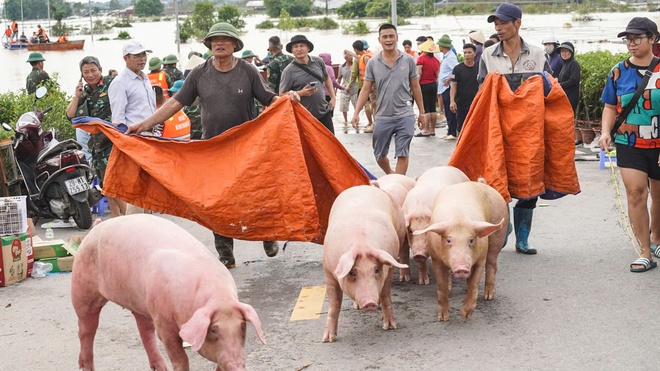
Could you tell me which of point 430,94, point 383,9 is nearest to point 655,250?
point 430,94

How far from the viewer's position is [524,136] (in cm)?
822

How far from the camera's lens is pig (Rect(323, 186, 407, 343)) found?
244 inches

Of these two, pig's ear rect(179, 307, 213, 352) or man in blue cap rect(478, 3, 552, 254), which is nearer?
pig's ear rect(179, 307, 213, 352)

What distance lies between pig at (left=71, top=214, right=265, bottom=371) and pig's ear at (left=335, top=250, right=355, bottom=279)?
3.37 ft

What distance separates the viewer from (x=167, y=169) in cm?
800

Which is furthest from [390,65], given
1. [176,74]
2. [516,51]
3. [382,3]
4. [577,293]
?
[382,3]

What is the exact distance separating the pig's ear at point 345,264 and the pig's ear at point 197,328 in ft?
4.90

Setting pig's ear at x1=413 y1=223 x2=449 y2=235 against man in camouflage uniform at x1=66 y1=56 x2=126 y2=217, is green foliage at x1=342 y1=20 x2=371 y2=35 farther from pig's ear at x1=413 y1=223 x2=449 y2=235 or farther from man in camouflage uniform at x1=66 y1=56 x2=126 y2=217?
pig's ear at x1=413 y1=223 x2=449 y2=235

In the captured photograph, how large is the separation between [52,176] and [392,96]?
159 inches

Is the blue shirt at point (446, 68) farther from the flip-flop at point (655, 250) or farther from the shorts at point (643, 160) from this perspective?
the shorts at point (643, 160)

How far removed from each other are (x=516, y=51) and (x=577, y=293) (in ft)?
7.72

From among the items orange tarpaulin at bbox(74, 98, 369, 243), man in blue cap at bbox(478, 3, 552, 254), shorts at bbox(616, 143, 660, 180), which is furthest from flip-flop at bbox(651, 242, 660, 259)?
orange tarpaulin at bbox(74, 98, 369, 243)

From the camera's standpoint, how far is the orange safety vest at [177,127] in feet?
38.2

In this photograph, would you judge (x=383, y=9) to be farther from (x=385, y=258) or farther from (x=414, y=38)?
(x=385, y=258)
